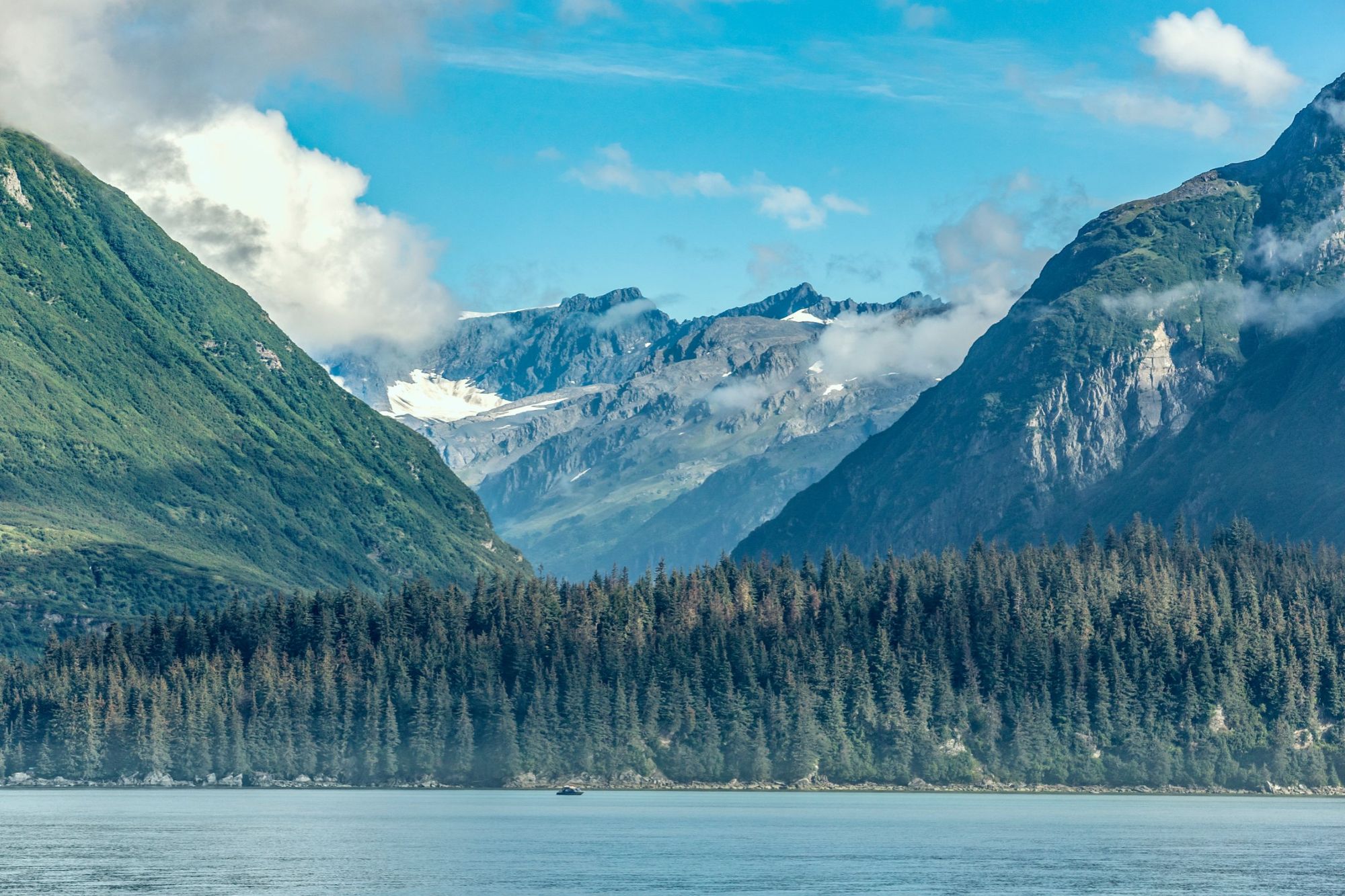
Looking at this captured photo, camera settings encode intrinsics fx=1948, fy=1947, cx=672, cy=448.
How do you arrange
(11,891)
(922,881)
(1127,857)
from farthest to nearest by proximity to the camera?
(1127,857)
(922,881)
(11,891)

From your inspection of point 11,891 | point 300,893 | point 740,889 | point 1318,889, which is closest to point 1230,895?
point 1318,889

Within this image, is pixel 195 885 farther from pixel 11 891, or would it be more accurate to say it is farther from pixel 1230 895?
pixel 1230 895

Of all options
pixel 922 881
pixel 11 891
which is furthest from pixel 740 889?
pixel 11 891

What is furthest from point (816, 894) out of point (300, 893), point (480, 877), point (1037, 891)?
point (300, 893)

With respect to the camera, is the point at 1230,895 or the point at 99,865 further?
the point at 99,865

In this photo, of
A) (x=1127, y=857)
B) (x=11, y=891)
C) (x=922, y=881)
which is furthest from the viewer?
(x=1127, y=857)

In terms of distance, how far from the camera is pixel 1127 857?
19150cm

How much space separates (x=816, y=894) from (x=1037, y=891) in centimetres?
1842

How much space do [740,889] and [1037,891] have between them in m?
24.3

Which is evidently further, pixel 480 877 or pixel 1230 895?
pixel 480 877

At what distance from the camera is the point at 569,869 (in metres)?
176

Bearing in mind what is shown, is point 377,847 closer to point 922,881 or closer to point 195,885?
point 195,885

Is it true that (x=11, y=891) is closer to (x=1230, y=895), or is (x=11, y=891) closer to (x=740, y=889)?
(x=740, y=889)

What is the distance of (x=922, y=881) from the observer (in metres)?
166
